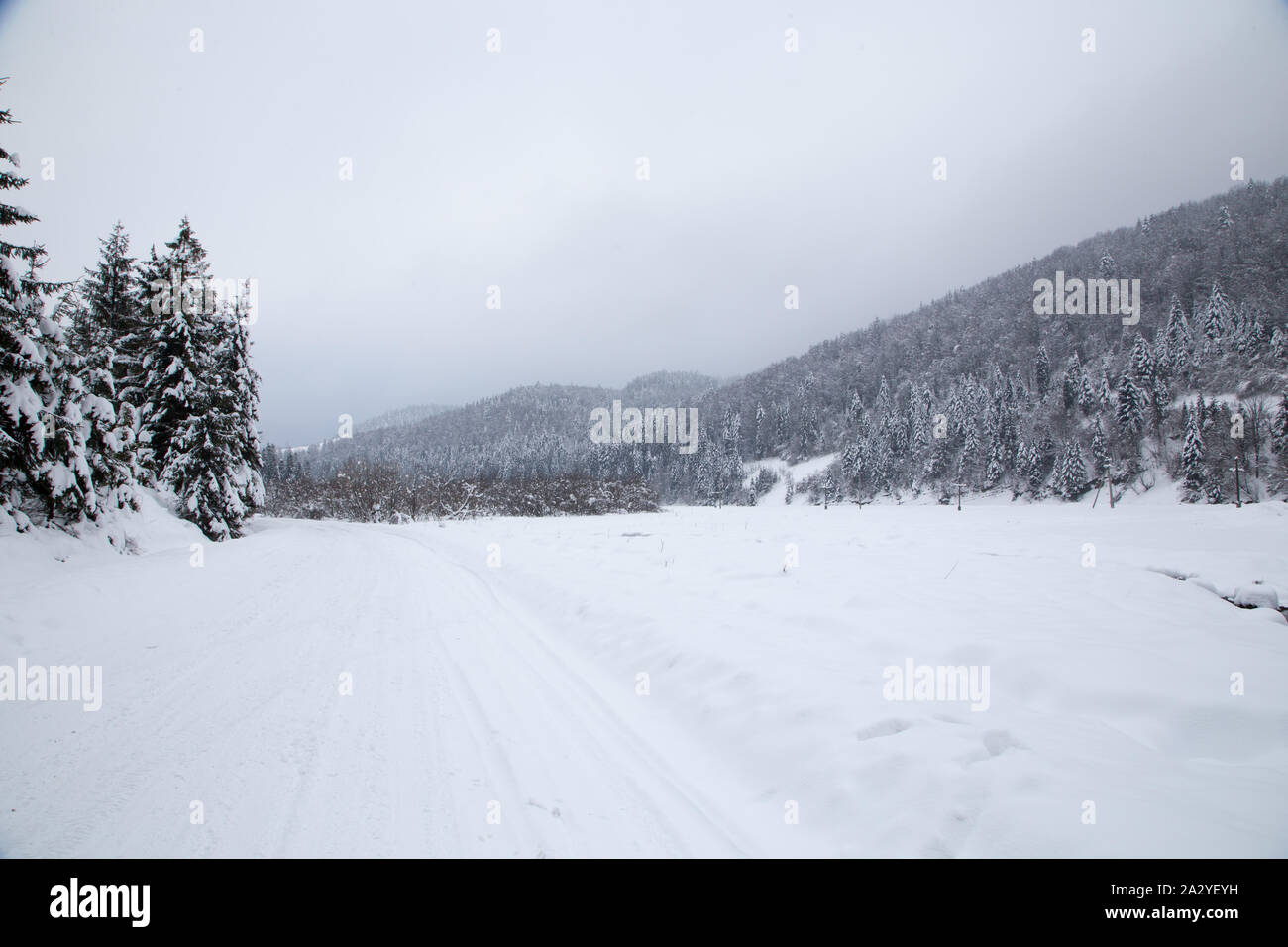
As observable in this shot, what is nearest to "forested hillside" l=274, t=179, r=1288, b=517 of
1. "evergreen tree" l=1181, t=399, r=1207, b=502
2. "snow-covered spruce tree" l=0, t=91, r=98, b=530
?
"evergreen tree" l=1181, t=399, r=1207, b=502

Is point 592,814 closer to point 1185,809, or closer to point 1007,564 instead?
point 1185,809

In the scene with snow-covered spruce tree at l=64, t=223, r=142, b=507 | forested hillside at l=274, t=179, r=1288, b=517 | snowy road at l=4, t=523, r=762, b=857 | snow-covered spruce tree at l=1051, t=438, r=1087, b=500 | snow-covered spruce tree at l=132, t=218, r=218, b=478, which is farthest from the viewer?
forested hillside at l=274, t=179, r=1288, b=517

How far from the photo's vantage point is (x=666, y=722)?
14.5 feet

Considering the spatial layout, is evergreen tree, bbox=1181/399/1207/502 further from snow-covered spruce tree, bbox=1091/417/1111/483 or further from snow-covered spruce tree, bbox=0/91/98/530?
snow-covered spruce tree, bbox=0/91/98/530

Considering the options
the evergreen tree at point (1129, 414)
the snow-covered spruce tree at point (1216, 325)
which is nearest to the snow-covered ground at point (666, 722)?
the evergreen tree at point (1129, 414)

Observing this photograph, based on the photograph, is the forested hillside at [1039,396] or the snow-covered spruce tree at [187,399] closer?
the snow-covered spruce tree at [187,399]

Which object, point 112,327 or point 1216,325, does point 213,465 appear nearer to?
point 112,327

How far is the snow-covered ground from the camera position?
2668mm

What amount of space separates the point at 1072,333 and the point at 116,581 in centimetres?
13124

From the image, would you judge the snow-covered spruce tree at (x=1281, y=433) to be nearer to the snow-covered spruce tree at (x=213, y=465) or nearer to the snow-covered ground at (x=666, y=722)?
the snow-covered ground at (x=666, y=722)

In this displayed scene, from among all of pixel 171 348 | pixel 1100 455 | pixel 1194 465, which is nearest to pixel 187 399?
pixel 171 348

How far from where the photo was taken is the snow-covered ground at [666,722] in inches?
105
